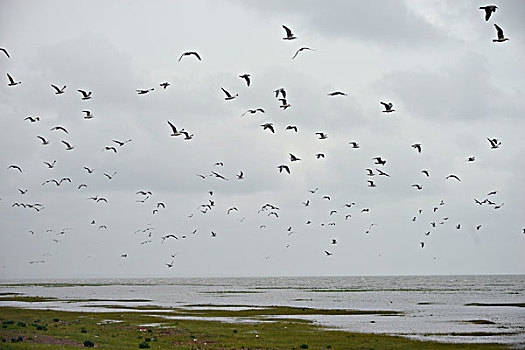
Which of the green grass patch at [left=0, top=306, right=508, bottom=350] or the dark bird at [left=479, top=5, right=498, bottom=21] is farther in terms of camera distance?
the green grass patch at [left=0, top=306, right=508, bottom=350]

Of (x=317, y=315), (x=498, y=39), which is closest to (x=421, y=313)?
(x=317, y=315)

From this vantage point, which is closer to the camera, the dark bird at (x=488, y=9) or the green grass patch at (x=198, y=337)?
the dark bird at (x=488, y=9)

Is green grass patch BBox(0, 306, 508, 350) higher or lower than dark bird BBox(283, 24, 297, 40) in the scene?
lower

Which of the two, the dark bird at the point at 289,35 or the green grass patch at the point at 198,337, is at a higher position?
the dark bird at the point at 289,35

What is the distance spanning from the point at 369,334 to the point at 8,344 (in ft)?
87.2

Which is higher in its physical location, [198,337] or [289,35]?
[289,35]

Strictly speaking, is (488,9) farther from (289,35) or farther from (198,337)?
(198,337)

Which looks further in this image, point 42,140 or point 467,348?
point 42,140

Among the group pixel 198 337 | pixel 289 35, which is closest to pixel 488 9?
pixel 289 35

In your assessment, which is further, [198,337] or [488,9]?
[198,337]

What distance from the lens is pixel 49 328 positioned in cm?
4894

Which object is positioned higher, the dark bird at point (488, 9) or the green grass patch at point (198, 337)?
the dark bird at point (488, 9)

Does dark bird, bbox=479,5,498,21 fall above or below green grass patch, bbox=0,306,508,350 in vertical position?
above

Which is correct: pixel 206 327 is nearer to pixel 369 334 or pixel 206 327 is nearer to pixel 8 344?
pixel 369 334
